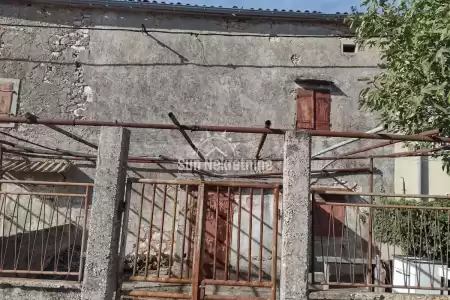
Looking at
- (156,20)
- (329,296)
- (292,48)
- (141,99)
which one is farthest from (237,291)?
(156,20)

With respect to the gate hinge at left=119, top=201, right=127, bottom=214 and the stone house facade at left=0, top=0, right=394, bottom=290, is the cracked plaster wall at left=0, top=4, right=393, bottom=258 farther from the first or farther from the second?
the gate hinge at left=119, top=201, right=127, bottom=214

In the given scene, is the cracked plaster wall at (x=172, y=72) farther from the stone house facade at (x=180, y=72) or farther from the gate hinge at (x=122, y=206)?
the gate hinge at (x=122, y=206)

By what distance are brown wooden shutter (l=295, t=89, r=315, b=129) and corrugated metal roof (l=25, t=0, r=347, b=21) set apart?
6.27 feet

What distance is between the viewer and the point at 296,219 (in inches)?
186

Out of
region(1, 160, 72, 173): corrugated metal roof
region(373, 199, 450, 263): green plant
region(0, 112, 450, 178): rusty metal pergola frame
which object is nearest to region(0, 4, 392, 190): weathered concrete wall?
region(0, 112, 450, 178): rusty metal pergola frame

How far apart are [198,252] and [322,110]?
649cm

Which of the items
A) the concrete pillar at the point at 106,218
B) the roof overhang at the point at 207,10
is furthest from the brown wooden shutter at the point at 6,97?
A: the concrete pillar at the point at 106,218

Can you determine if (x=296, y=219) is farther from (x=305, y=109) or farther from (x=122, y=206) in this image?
(x=305, y=109)

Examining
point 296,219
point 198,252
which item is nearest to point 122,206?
point 198,252

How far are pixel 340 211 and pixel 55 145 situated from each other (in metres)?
7.01

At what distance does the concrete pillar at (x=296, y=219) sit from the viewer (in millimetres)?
4621

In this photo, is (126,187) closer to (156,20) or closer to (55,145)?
(55,145)

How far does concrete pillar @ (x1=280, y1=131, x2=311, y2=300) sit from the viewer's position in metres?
4.62

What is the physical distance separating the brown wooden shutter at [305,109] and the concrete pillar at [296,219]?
5452 millimetres
